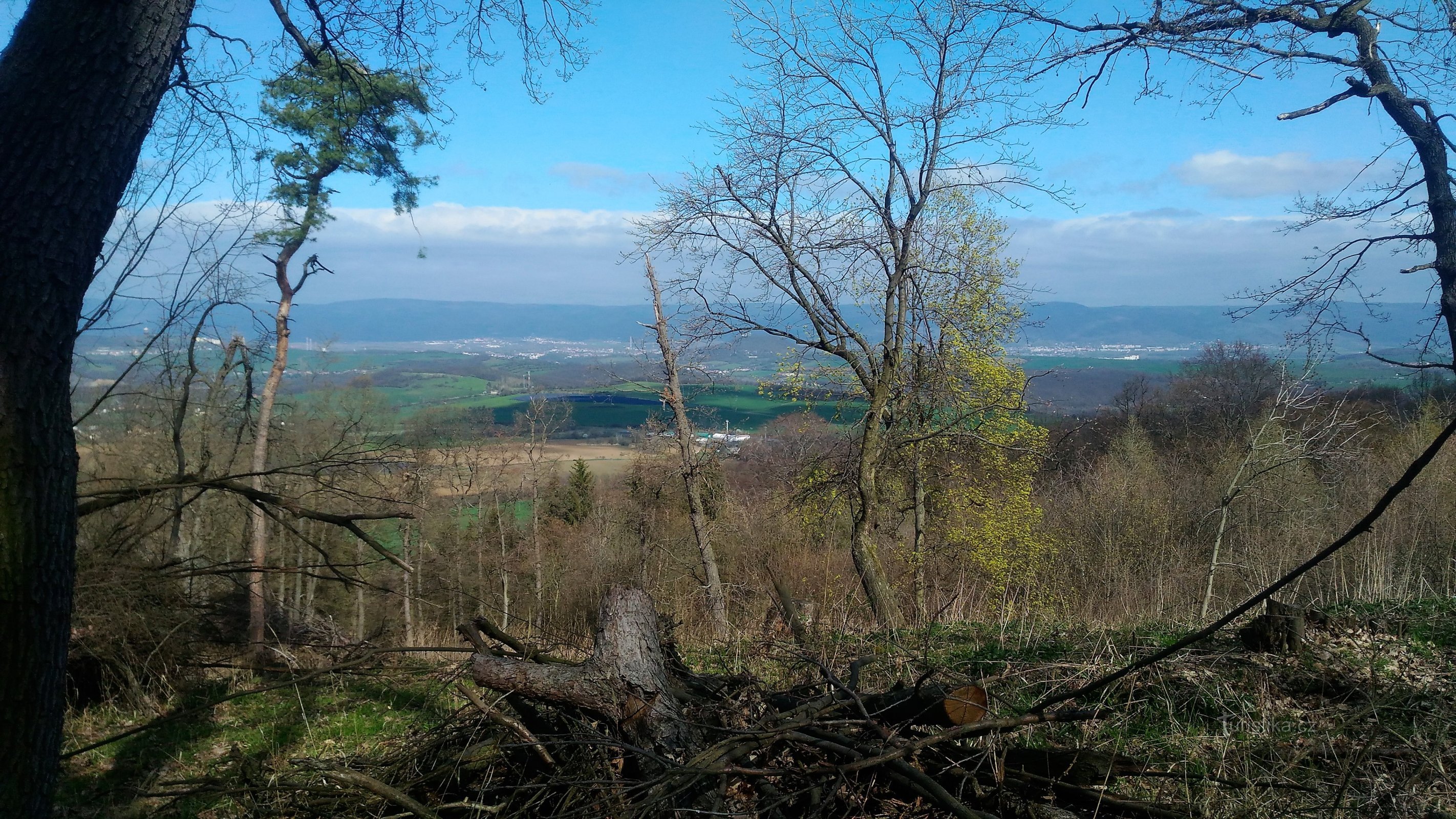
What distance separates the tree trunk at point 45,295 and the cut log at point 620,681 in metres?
1.41

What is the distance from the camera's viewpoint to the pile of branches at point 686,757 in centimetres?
262

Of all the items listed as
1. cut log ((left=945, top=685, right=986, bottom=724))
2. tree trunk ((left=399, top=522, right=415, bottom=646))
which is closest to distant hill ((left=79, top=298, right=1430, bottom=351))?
tree trunk ((left=399, top=522, right=415, bottom=646))

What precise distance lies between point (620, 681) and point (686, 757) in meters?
0.40

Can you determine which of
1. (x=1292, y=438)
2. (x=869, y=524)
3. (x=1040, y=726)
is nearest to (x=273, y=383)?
(x=869, y=524)

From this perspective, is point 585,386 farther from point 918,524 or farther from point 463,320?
point 463,320

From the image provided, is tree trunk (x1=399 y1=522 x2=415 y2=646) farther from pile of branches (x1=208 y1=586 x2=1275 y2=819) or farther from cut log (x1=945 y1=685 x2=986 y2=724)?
cut log (x1=945 y1=685 x2=986 y2=724)

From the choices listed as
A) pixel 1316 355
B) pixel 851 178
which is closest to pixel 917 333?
pixel 851 178

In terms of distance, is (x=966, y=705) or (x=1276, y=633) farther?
(x=1276, y=633)

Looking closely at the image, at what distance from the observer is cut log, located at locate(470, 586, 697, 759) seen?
310 cm

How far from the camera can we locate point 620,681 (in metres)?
3.17

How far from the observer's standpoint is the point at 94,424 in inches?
472

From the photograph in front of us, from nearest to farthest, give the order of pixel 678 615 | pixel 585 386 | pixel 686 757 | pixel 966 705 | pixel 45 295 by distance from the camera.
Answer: pixel 45 295 < pixel 966 705 < pixel 686 757 < pixel 678 615 < pixel 585 386

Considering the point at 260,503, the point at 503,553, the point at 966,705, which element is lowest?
the point at 503,553

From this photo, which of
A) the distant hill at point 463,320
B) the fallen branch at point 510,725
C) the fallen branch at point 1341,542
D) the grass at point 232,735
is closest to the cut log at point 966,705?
the fallen branch at point 1341,542
